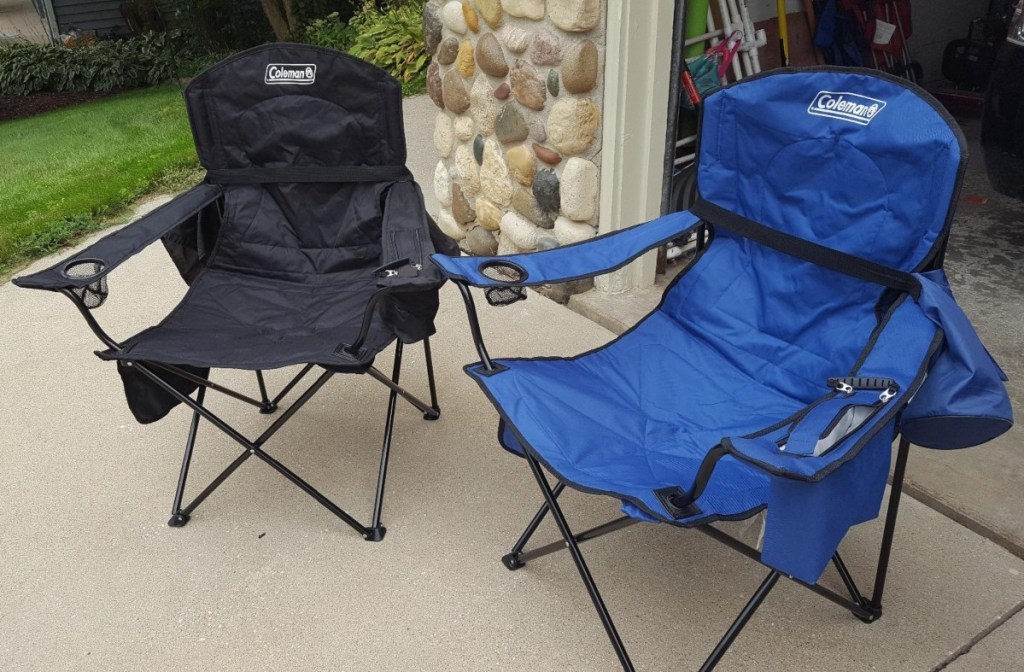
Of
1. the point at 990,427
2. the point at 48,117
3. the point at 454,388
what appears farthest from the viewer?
the point at 48,117

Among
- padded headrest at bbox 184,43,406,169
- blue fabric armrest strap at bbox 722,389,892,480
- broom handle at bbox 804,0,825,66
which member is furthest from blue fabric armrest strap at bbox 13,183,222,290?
broom handle at bbox 804,0,825,66

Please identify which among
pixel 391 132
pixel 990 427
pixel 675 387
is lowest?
pixel 675 387

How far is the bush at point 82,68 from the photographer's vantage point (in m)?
9.28

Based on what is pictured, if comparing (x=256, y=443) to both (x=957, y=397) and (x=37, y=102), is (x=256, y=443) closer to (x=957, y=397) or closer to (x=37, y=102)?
(x=957, y=397)

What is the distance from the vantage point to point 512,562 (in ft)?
6.41

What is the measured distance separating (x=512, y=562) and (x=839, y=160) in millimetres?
1156

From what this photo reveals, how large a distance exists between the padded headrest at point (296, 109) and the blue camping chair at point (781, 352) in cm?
76

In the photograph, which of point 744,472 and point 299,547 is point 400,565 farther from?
point 744,472

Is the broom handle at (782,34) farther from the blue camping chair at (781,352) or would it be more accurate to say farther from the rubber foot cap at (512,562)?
the rubber foot cap at (512,562)

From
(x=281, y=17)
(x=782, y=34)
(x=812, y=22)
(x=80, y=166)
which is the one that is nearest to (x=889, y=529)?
(x=782, y=34)

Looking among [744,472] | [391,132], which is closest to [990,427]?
[744,472]

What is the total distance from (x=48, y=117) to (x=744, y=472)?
27.6 ft

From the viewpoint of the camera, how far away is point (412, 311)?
2033mm

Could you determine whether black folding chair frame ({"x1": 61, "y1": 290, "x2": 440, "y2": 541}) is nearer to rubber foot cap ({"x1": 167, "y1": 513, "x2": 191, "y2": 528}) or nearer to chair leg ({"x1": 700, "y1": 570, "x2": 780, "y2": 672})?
rubber foot cap ({"x1": 167, "y1": 513, "x2": 191, "y2": 528})
